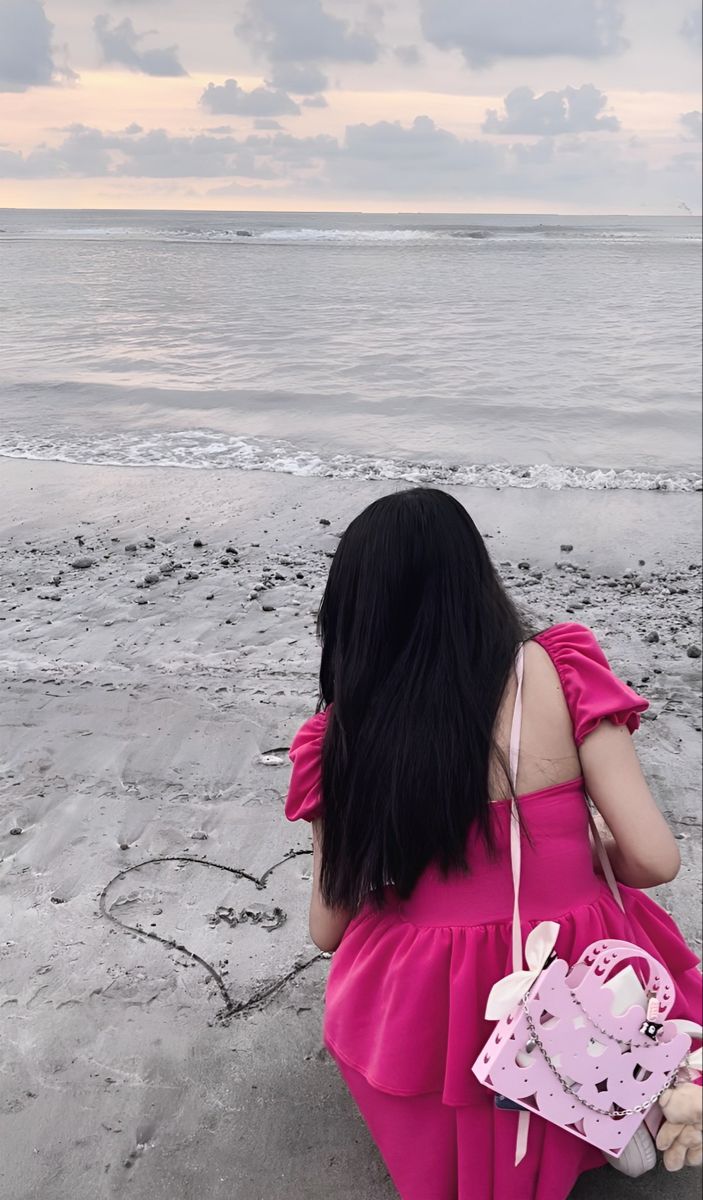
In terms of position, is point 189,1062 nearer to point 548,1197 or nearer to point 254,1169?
point 254,1169

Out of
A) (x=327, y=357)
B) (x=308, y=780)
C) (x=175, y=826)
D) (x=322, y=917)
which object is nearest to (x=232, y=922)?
(x=175, y=826)

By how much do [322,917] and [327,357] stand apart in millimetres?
4122

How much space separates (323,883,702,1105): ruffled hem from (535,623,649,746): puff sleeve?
36 centimetres

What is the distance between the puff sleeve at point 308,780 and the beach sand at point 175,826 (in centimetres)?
76

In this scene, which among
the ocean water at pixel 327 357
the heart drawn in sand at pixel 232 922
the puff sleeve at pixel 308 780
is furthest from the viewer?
the ocean water at pixel 327 357

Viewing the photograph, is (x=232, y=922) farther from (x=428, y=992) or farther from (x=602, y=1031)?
(x=602, y=1031)

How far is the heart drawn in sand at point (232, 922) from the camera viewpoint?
7.66ft

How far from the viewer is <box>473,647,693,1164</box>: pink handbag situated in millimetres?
1465

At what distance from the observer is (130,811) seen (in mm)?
2859

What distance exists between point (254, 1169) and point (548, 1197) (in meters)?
0.60

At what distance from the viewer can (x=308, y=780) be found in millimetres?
1746

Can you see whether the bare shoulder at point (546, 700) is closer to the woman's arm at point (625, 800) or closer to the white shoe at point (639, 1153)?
the woman's arm at point (625, 800)

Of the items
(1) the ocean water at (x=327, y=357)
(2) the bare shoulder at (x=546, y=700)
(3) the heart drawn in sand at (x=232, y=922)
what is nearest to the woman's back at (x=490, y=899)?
(2) the bare shoulder at (x=546, y=700)

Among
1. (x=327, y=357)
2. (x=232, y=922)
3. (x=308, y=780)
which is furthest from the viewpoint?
(x=327, y=357)
